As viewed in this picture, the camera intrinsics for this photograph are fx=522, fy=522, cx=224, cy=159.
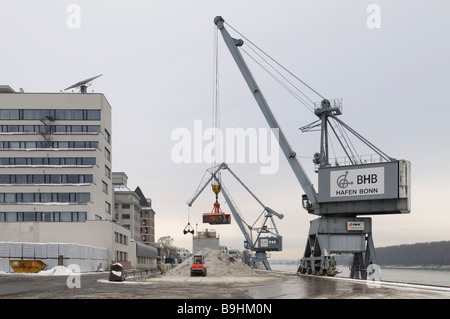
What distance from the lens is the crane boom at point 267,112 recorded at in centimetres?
6756

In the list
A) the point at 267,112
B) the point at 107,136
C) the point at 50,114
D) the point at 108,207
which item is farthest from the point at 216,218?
the point at 50,114

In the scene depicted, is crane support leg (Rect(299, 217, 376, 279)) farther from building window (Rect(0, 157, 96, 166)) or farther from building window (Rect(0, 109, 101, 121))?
building window (Rect(0, 109, 101, 121))

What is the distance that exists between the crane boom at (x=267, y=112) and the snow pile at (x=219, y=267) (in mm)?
11678

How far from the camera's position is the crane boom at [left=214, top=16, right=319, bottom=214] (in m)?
67.6

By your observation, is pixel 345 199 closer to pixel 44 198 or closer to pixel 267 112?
pixel 267 112

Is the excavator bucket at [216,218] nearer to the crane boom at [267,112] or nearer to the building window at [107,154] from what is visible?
the crane boom at [267,112]

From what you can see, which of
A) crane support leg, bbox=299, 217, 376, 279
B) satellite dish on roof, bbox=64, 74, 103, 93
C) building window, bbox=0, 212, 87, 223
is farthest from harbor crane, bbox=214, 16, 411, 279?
satellite dish on roof, bbox=64, 74, 103, 93

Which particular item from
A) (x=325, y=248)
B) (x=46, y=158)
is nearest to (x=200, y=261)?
(x=325, y=248)

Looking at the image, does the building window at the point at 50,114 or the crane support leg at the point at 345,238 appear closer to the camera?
the crane support leg at the point at 345,238

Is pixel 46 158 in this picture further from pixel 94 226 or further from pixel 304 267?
pixel 304 267

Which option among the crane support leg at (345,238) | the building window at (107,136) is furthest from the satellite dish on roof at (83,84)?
the crane support leg at (345,238)

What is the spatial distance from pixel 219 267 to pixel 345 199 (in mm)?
18692
